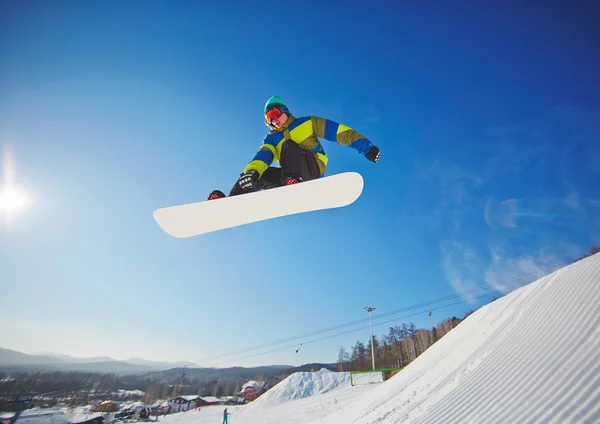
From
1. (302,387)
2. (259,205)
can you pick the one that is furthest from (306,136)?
(302,387)

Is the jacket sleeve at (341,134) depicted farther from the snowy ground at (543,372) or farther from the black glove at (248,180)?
the snowy ground at (543,372)

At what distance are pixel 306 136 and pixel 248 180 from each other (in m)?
1.15

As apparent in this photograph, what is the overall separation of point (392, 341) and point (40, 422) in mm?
56847

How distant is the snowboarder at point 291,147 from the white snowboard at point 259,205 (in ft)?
0.50

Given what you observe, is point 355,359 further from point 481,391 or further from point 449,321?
point 481,391

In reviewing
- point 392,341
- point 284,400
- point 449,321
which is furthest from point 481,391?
point 392,341

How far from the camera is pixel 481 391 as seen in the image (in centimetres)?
421

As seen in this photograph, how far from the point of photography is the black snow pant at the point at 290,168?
373 centimetres

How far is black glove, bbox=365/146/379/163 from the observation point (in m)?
3.50

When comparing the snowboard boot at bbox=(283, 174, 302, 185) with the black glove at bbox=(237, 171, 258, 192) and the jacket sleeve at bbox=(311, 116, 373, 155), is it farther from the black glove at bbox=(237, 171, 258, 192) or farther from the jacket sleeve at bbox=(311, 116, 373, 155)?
the jacket sleeve at bbox=(311, 116, 373, 155)

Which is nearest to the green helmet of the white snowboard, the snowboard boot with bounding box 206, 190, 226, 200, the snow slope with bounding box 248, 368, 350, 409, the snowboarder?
the snowboarder

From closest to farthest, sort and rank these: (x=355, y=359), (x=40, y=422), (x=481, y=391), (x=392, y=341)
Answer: (x=481, y=391) → (x=40, y=422) → (x=392, y=341) → (x=355, y=359)

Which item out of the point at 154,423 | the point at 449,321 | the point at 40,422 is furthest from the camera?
the point at 449,321

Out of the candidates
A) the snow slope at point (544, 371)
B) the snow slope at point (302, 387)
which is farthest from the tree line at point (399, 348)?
the snow slope at point (544, 371)
